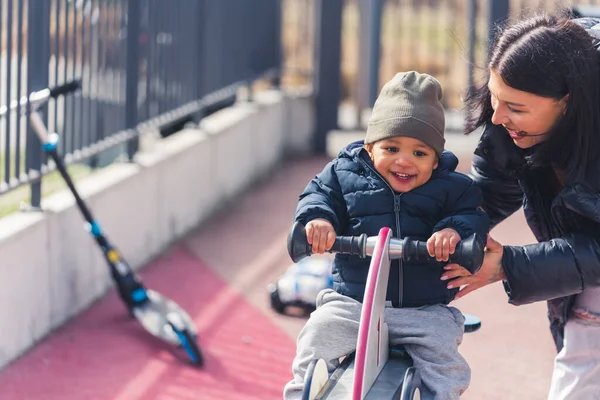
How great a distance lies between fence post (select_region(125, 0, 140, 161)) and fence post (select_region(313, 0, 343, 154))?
398 centimetres

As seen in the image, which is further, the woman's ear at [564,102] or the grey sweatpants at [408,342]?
the woman's ear at [564,102]

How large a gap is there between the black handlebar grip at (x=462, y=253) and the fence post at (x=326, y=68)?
8283mm

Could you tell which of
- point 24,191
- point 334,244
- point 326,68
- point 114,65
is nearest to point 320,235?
point 334,244

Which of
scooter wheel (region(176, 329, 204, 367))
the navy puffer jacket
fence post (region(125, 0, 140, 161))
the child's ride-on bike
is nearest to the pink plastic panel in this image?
the child's ride-on bike

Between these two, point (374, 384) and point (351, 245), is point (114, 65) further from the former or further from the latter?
point (374, 384)

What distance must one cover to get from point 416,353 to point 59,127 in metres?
3.72

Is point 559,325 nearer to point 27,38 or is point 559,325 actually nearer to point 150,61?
point 27,38

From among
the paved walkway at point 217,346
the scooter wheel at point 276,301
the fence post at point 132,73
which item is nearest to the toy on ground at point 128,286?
the paved walkway at point 217,346

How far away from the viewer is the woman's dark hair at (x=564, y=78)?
339 cm

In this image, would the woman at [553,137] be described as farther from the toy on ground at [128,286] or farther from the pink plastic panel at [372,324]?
the toy on ground at [128,286]

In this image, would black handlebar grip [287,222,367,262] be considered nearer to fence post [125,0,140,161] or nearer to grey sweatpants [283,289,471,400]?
grey sweatpants [283,289,471,400]

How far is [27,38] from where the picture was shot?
5859 millimetres

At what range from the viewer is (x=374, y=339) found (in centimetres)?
307

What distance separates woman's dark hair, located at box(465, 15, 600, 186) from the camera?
3.39 meters
